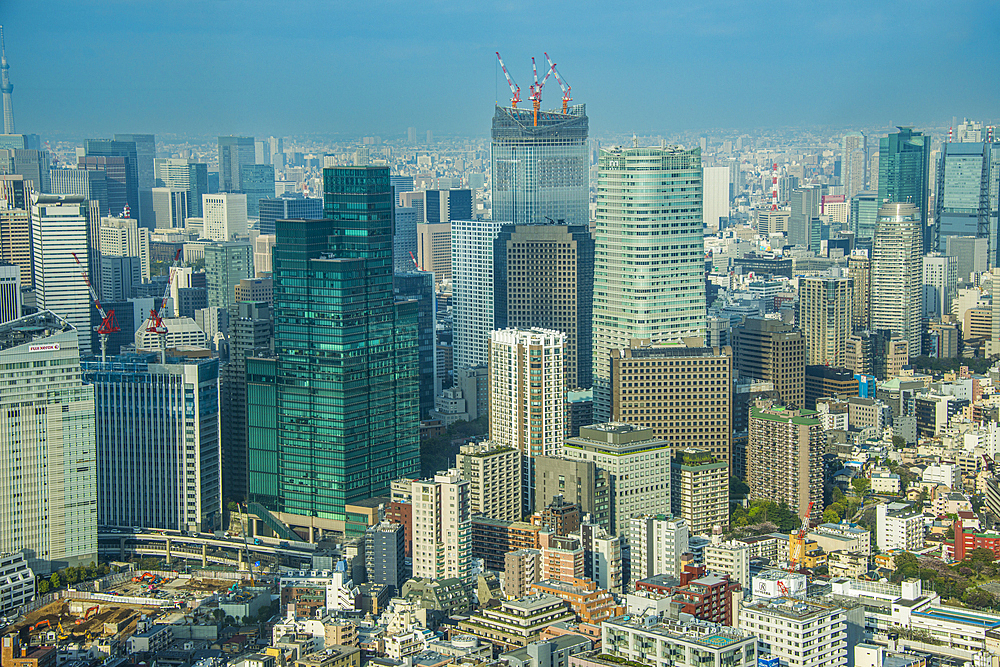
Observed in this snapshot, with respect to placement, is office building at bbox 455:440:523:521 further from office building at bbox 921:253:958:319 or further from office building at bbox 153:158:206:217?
office building at bbox 921:253:958:319

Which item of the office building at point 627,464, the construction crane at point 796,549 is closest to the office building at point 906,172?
the office building at point 627,464

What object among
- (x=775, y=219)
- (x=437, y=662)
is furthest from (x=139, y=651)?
(x=775, y=219)

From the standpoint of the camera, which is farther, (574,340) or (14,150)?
(14,150)

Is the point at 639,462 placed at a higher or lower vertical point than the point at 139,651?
higher

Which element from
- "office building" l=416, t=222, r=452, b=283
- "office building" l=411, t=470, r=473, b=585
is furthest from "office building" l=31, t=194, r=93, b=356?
"office building" l=411, t=470, r=473, b=585

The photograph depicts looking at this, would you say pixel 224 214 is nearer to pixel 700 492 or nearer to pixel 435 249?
pixel 435 249

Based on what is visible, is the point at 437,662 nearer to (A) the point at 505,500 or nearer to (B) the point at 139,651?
(B) the point at 139,651

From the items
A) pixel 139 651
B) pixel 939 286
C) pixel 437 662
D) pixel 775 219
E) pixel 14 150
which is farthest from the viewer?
pixel 775 219

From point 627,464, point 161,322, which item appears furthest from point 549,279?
point 627,464
